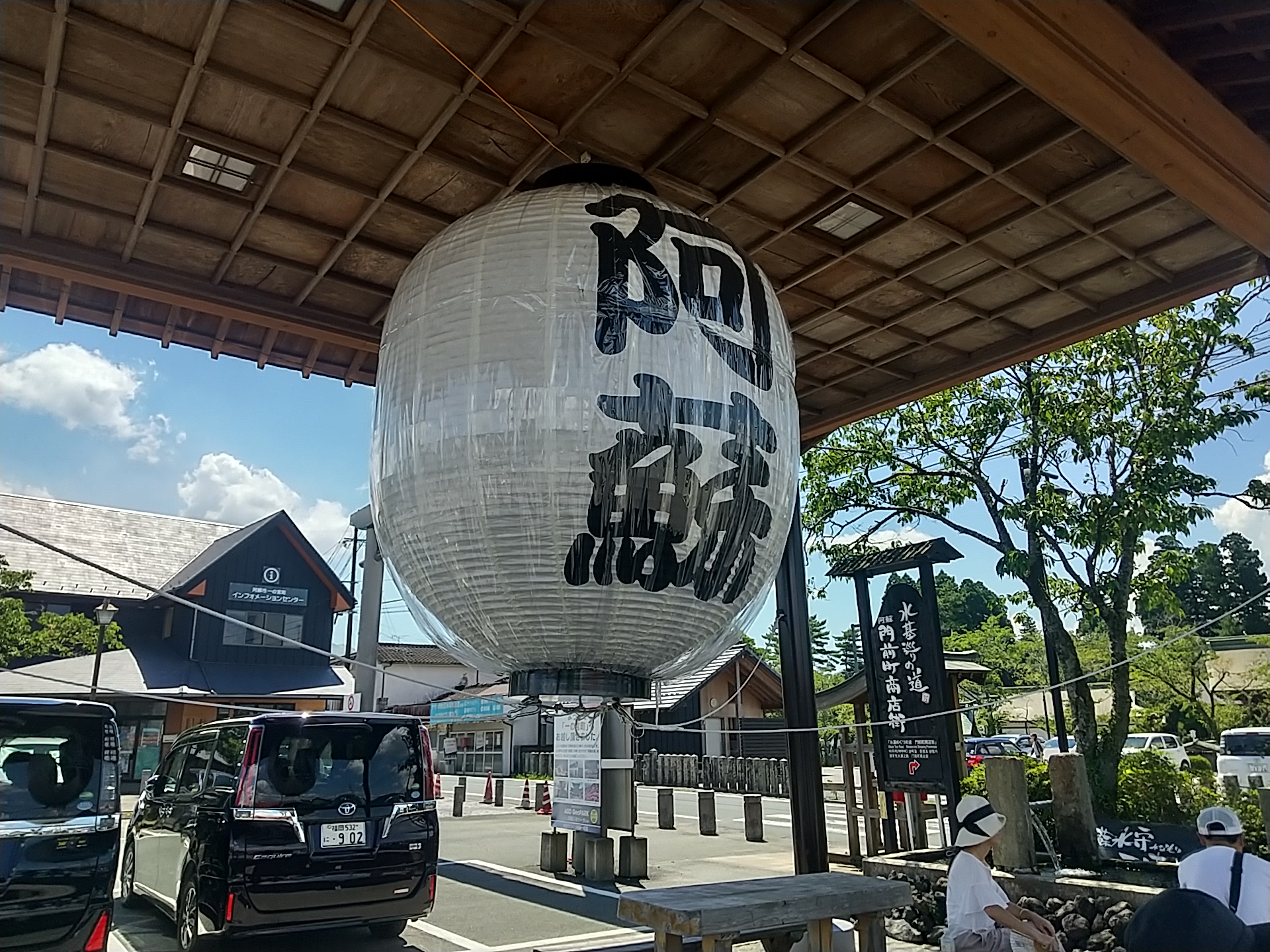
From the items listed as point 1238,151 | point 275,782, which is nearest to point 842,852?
point 275,782

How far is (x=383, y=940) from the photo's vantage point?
771 centimetres

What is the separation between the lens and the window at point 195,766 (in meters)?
7.56

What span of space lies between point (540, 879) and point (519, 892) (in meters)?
0.81

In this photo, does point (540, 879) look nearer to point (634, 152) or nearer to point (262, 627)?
point (634, 152)

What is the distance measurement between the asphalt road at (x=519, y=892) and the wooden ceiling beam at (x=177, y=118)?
5.48 meters

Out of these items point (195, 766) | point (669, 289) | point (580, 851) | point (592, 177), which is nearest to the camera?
point (669, 289)

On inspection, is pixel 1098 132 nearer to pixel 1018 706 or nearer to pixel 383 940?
pixel 383 940

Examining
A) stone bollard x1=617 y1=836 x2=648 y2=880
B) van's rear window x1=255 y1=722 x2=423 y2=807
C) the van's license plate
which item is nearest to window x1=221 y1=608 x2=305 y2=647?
stone bollard x1=617 y1=836 x2=648 y2=880

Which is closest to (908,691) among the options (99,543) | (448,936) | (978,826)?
(978,826)

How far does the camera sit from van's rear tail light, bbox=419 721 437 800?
295 inches

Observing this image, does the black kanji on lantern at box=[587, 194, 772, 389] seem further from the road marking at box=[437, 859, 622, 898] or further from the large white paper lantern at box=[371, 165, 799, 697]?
the road marking at box=[437, 859, 622, 898]

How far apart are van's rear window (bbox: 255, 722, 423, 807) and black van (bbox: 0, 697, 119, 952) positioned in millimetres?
1108

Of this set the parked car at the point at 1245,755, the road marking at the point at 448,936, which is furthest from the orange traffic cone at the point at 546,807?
the parked car at the point at 1245,755

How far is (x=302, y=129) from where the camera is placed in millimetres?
3607
